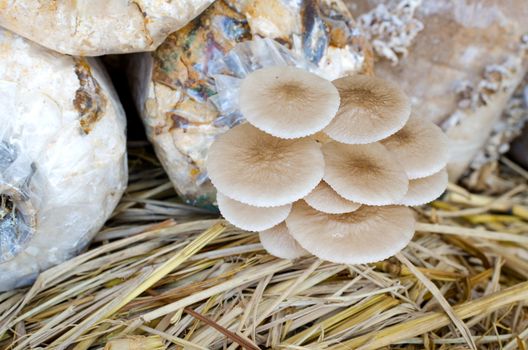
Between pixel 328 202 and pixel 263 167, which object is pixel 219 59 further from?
pixel 328 202

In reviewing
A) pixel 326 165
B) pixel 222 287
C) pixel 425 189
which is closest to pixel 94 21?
pixel 326 165

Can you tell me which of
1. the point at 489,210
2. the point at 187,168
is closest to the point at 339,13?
the point at 187,168

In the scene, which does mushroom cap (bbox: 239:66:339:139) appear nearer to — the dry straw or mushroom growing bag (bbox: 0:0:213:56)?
mushroom growing bag (bbox: 0:0:213:56)

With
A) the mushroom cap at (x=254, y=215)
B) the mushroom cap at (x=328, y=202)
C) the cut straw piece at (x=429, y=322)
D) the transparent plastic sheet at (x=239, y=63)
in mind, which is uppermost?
the transparent plastic sheet at (x=239, y=63)

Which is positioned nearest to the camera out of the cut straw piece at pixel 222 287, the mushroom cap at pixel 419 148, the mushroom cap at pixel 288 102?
the mushroom cap at pixel 288 102

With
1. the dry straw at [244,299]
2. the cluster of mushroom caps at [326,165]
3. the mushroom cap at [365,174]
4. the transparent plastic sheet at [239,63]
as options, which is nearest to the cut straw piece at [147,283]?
the dry straw at [244,299]

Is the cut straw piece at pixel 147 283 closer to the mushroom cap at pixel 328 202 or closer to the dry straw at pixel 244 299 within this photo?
the dry straw at pixel 244 299
